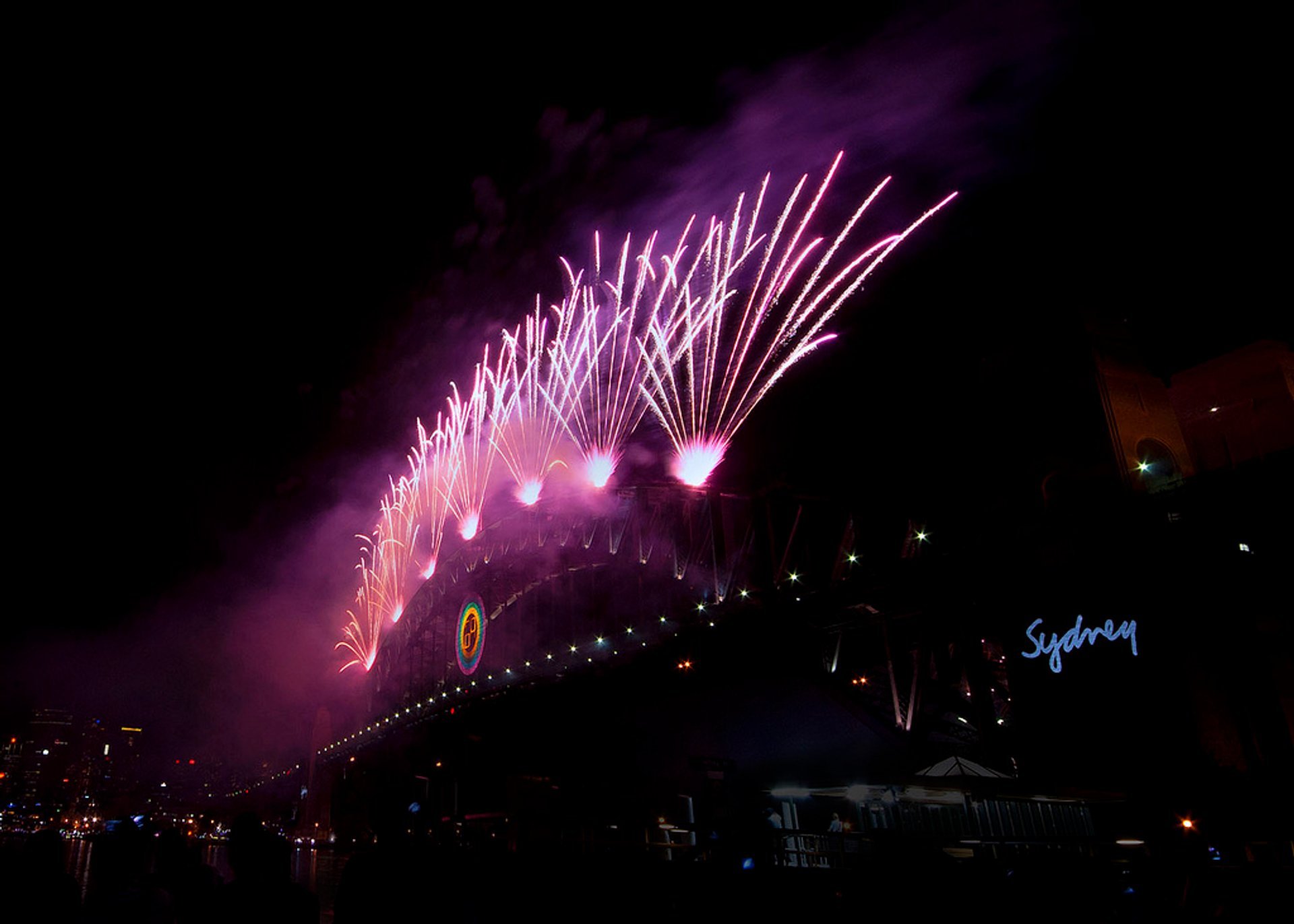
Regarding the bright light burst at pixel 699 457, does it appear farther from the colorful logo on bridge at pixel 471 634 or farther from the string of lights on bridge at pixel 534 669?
the colorful logo on bridge at pixel 471 634

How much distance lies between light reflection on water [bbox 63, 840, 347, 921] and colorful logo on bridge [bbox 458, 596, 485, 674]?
484 inches

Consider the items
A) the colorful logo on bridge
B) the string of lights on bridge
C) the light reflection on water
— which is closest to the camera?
the light reflection on water

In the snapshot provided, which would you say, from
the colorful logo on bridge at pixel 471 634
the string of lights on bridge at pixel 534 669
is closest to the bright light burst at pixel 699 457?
the string of lights on bridge at pixel 534 669

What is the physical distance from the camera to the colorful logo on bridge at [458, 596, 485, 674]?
1818 inches

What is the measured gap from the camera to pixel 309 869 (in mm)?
26594

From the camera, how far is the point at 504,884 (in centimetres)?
1372

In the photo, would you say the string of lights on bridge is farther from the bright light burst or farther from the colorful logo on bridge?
the bright light burst

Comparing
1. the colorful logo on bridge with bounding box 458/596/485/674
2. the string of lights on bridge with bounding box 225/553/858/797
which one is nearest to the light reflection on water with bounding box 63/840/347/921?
the string of lights on bridge with bounding box 225/553/858/797

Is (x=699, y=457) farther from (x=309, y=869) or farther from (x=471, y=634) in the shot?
(x=471, y=634)

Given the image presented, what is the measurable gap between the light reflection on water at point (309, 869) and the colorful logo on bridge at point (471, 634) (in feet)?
40.3

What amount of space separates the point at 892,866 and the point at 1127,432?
63.4ft

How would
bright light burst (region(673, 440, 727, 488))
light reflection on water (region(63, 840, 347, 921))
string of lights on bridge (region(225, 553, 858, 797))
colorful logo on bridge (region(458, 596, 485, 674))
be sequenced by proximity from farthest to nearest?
colorful logo on bridge (region(458, 596, 485, 674)) → string of lights on bridge (region(225, 553, 858, 797)) → bright light burst (region(673, 440, 727, 488)) → light reflection on water (region(63, 840, 347, 921))

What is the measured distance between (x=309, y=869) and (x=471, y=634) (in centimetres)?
2145

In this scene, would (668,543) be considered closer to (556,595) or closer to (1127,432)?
(556,595)
